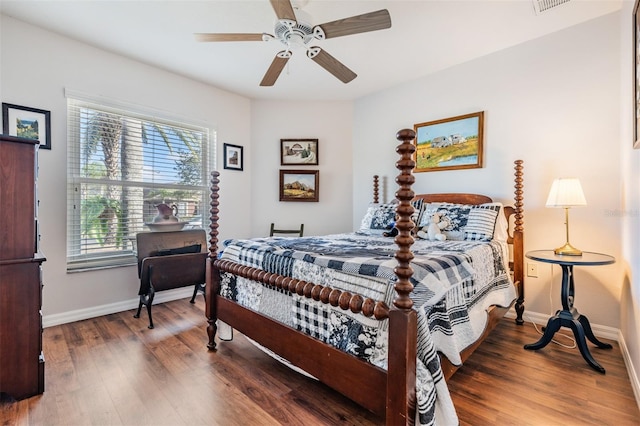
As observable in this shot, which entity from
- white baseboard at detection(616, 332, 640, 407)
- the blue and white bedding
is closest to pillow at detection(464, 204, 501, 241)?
the blue and white bedding

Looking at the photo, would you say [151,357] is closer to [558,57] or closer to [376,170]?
[376,170]

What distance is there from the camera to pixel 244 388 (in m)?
1.73

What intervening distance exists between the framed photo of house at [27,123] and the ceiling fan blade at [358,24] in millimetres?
2499

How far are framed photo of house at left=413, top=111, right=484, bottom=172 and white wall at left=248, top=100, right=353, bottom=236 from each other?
1.09 metres

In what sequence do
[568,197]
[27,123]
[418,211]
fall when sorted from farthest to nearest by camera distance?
[418,211] < [27,123] < [568,197]

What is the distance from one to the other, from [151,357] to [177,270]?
2.85 feet

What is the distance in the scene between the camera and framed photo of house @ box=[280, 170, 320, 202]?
4.24 metres

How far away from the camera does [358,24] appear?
6.09 ft

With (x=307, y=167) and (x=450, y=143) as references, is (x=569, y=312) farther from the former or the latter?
(x=307, y=167)

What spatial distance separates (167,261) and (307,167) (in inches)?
87.6

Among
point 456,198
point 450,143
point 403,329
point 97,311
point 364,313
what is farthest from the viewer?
point 450,143

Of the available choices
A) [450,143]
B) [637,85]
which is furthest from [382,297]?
→ [450,143]

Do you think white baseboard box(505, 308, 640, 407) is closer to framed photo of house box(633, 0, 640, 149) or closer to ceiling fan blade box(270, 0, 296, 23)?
framed photo of house box(633, 0, 640, 149)

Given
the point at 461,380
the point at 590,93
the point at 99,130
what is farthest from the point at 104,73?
the point at 590,93
